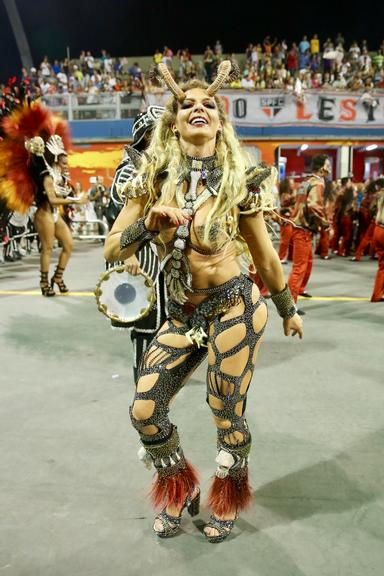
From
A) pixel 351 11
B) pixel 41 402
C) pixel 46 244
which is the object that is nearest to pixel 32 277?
pixel 46 244

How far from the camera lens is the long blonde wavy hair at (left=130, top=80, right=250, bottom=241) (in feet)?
6.07

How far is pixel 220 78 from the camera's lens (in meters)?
1.94

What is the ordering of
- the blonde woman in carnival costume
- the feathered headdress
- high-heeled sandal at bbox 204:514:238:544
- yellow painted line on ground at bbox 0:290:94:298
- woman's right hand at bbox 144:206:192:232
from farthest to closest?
yellow painted line on ground at bbox 0:290:94:298, the feathered headdress, high-heeled sandal at bbox 204:514:238:544, the blonde woman in carnival costume, woman's right hand at bbox 144:206:192:232

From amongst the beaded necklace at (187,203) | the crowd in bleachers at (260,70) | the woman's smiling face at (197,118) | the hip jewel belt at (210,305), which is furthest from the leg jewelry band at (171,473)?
the crowd in bleachers at (260,70)

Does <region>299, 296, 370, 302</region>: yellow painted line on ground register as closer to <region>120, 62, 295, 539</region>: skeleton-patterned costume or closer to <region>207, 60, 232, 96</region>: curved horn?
<region>120, 62, 295, 539</region>: skeleton-patterned costume

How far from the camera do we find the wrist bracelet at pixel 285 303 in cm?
211

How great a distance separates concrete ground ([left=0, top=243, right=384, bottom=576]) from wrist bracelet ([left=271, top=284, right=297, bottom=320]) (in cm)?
85

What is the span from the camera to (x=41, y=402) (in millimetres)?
3396

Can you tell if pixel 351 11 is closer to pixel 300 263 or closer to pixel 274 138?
pixel 274 138

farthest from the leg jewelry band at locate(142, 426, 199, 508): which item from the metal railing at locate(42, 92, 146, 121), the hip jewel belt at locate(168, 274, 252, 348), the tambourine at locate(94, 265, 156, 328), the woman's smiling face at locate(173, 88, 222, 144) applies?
the metal railing at locate(42, 92, 146, 121)

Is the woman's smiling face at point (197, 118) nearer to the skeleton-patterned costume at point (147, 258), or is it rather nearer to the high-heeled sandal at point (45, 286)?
the skeleton-patterned costume at point (147, 258)

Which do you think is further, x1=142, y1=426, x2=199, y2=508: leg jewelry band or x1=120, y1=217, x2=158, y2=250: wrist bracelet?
x1=142, y1=426, x2=199, y2=508: leg jewelry band

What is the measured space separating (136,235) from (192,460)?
1.38 metres

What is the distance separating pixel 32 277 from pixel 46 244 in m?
1.92
